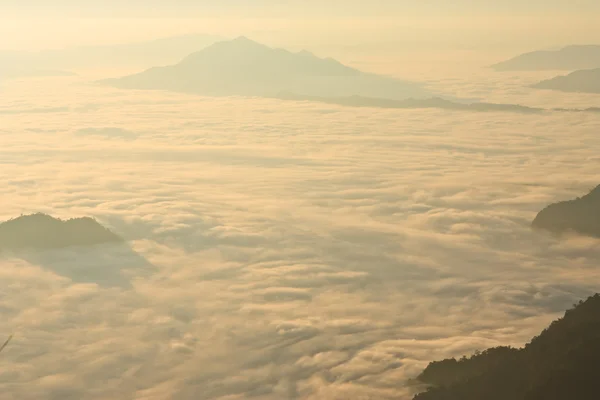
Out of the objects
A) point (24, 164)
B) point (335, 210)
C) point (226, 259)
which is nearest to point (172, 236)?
A: point (226, 259)

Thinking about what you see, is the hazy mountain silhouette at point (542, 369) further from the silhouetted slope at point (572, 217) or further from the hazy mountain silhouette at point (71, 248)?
the silhouetted slope at point (572, 217)

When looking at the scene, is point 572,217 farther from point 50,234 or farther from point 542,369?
point 50,234

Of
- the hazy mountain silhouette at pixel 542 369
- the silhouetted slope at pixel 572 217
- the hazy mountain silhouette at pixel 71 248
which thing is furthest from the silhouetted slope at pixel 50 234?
the hazy mountain silhouette at pixel 542 369

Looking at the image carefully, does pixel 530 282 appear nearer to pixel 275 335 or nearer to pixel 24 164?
pixel 275 335

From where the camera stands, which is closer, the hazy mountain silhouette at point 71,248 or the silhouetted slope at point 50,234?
the hazy mountain silhouette at point 71,248

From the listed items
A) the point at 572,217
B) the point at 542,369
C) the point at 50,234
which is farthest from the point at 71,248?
the point at 542,369

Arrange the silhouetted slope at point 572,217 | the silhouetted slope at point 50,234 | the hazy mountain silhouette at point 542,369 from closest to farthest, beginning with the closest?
1. the hazy mountain silhouette at point 542,369
2. the silhouetted slope at point 50,234
3. the silhouetted slope at point 572,217
